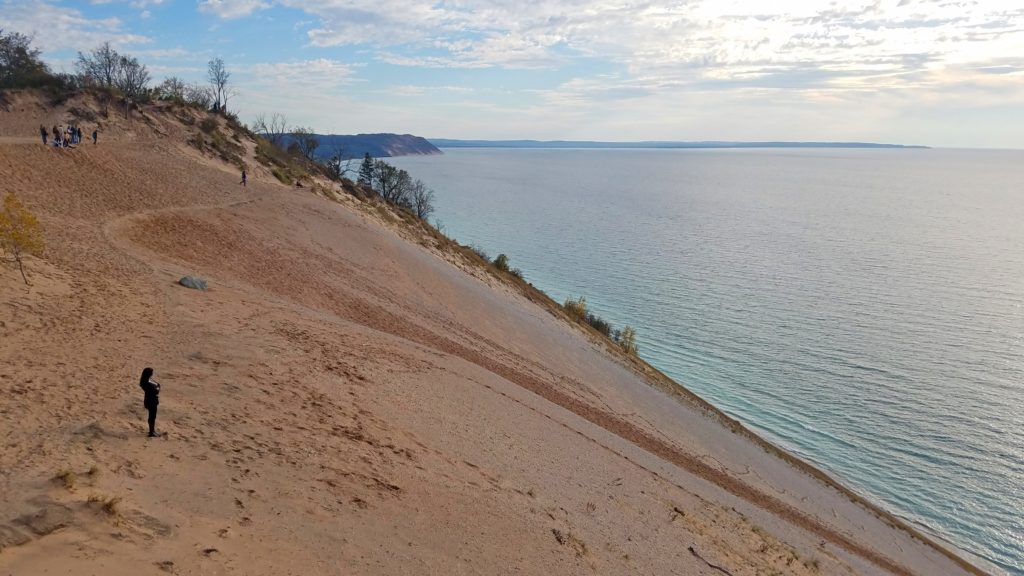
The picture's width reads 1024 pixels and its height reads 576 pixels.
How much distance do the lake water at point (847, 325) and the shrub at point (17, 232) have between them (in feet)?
102

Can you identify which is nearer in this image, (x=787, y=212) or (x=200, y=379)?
(x=200, y=379)

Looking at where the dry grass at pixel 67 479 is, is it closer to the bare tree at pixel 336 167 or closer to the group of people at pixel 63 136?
the group of people at pixel 63 136

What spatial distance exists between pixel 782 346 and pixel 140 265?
37236mm

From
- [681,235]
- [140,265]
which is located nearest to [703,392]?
[140,265]

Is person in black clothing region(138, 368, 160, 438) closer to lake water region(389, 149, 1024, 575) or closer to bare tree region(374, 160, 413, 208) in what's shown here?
lake water region(389, 149, 1024, 575)

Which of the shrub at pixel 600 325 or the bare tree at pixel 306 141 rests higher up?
the bare tree at pixel 306 141

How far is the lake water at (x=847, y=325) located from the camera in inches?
1136

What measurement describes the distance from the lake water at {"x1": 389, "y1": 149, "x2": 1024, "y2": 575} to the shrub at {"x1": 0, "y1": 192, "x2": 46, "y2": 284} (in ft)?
102

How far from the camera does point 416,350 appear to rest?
74.4ft

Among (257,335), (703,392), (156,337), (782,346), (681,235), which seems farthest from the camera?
(681,235)

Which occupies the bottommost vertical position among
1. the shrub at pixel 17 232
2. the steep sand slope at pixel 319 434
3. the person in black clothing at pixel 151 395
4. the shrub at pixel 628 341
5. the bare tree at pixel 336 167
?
the shrub at pixel 628 341

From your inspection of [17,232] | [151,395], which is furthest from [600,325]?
[151,395]

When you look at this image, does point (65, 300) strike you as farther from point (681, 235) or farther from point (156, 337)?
point (681, 235)

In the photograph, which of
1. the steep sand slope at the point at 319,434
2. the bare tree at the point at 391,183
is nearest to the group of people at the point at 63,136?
the steep sand slope at the point at 319,434
